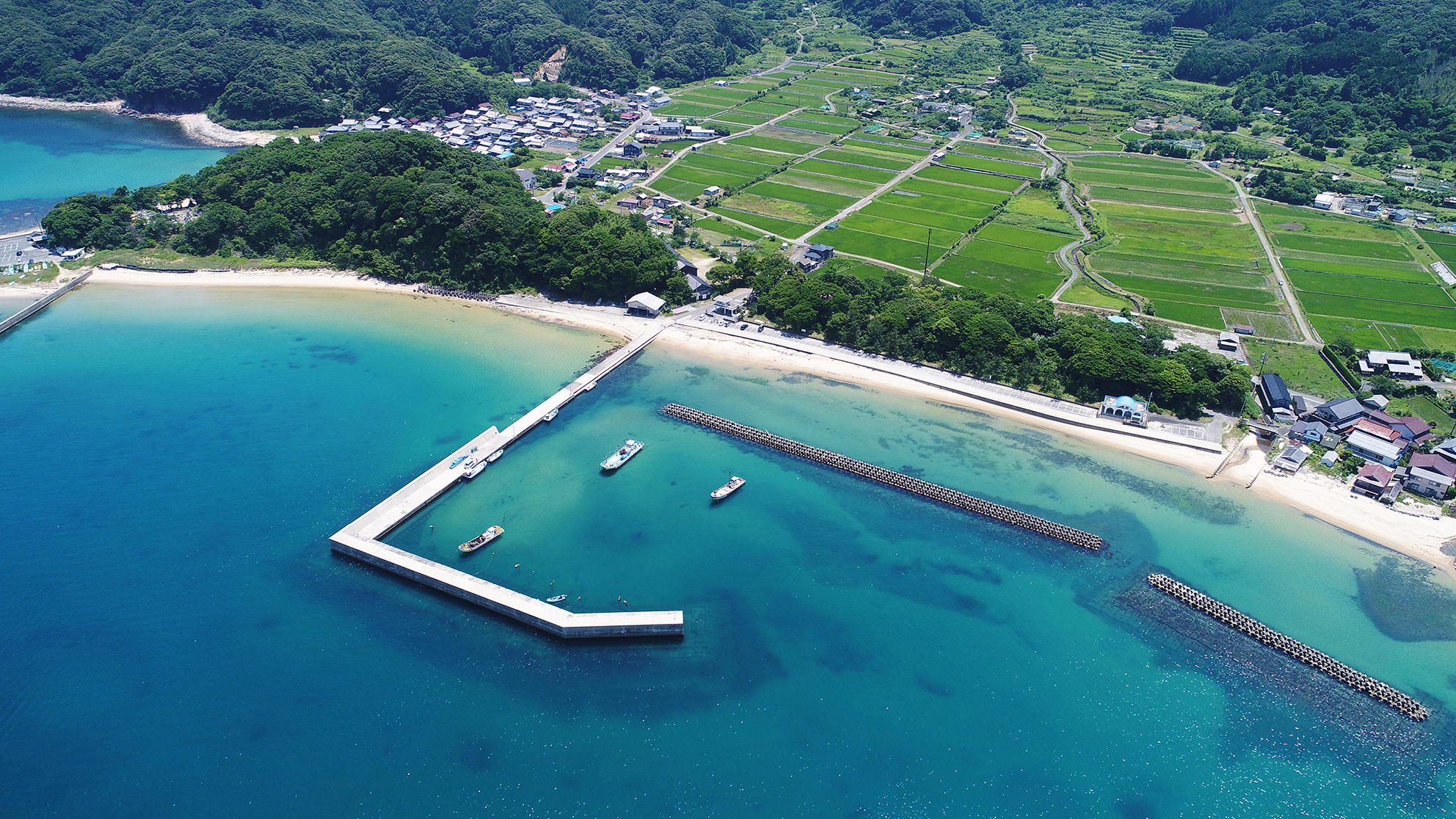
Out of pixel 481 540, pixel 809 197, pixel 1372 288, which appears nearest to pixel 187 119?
pixel 809 197

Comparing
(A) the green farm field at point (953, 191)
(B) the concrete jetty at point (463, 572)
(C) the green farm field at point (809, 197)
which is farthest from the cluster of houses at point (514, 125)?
(B) the concrete jetty at point (463, 572)

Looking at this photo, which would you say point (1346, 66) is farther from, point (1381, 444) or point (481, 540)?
point (481, 540)

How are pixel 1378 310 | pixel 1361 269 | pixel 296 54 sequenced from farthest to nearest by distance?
pixel 296 54, pixel 1361 269, pixel 1378 310

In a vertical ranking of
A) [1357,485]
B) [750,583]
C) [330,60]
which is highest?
[330,60]

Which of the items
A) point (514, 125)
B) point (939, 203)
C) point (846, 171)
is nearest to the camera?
point (939, 203)

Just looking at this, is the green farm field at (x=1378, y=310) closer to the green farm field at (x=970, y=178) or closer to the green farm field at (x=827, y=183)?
the green farm field at (x=970, y=178)

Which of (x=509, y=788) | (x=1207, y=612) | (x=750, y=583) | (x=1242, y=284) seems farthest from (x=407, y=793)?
(x=1242, y=284)

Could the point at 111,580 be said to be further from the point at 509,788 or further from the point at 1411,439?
the point at 1411,439
